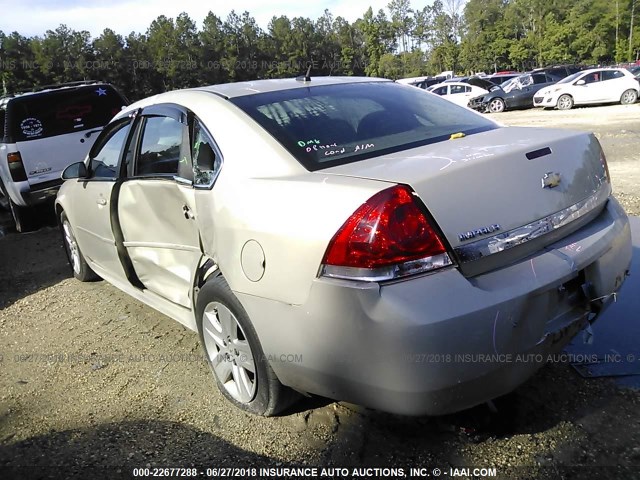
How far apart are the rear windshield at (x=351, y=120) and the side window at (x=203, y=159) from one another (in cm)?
25

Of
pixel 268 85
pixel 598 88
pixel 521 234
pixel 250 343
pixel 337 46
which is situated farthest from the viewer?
pixel 337 46

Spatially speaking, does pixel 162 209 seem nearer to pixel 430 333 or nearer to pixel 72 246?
pixel 430 333

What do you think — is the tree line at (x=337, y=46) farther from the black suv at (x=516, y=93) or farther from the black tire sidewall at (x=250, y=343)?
the black tire sidewall at (x=250, y=343)

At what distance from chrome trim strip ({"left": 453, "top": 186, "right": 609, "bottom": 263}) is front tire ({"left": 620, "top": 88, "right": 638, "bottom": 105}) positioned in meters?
19.9

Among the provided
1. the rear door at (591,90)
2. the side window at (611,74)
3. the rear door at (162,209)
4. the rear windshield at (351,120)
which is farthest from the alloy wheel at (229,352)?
the side window at (611,74)

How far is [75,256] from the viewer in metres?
5.24

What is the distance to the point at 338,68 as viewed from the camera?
74.4 metres

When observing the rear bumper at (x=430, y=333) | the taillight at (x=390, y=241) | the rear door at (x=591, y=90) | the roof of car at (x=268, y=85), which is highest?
the roof of car at (x=268, y=85)

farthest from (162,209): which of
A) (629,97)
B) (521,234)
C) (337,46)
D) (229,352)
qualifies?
(337,46)

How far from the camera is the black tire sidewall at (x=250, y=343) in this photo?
253cm

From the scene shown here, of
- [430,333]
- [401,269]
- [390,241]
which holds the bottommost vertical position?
[430,333]

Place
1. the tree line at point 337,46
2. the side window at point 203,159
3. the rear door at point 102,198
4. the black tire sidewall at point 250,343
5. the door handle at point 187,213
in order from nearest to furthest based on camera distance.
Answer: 1. the black tire sidewall at point 250,343
2. the side window at point 203,159
3. the door handle at point 187,213
4. the rear door at point 102,198
5. the tree line at point 337,46

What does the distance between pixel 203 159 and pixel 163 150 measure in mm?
649

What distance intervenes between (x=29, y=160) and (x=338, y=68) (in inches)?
2778
